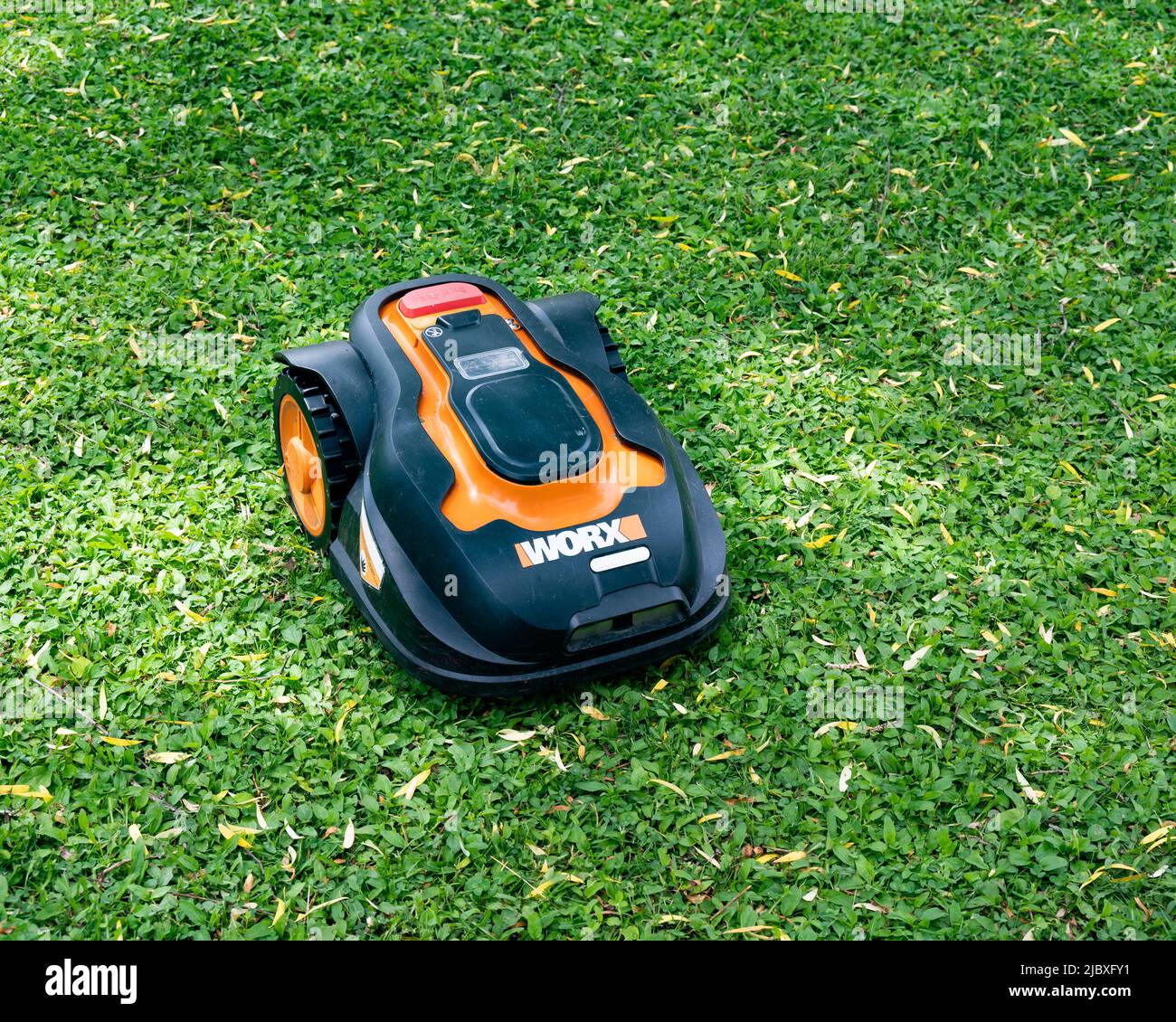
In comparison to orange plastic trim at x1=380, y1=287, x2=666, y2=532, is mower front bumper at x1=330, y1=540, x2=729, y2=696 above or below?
below

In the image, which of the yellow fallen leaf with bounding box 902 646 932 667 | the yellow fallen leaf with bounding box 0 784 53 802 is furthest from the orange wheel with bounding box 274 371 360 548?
the yellow fallen leaf with bounding box 902 646 932 667

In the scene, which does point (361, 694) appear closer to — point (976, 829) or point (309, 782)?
point (309, 782)

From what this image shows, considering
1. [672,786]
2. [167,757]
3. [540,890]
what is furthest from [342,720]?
[672,786]

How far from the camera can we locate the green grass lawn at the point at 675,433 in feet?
9.97

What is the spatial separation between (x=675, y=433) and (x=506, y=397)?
1154 mm

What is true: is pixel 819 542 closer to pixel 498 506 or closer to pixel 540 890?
pixel 498 506

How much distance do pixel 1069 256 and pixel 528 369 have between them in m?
2.96

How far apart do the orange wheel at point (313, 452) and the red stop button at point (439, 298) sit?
1.24ft

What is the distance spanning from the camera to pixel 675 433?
433 cm

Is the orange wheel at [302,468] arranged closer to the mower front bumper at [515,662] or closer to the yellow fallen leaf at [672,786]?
the mower front bumper at [515,662]

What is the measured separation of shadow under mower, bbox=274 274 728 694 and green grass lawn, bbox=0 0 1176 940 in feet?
0.86

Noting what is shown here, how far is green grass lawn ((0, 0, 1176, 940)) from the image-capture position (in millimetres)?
3039

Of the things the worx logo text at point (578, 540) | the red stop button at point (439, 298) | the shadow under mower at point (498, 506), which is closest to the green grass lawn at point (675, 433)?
the shadow under mower at point (498, 506)

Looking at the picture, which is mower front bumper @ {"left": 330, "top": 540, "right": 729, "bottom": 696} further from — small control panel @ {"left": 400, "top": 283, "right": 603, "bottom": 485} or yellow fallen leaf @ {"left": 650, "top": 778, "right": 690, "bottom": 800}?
small control panel @ {"left": 400, "top": 283, "right": 603, "bottom": 485}
